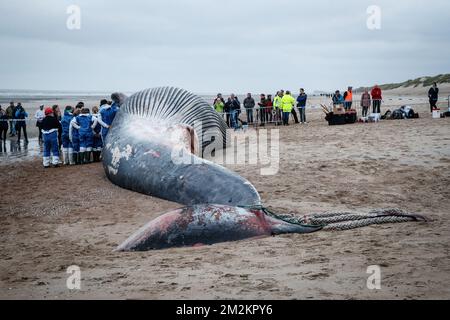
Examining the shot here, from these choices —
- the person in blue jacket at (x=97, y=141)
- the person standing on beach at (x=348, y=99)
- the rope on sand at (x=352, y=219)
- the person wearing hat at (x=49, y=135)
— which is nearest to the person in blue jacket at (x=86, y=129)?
the person in blue jacket at (x=97, y=141)

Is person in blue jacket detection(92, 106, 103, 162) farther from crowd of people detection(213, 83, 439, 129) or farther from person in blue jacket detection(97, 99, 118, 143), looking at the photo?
crowd of people detection(213, 83, 439, 129)

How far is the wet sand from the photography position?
15.1 ft

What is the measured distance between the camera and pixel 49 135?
1402 centimetres

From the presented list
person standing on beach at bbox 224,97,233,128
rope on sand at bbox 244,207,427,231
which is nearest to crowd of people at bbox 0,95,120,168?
rope on sand at bbox 244,207,427,231

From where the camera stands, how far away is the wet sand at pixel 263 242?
4.60 metres

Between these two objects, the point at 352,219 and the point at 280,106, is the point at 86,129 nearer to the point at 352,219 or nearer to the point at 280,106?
the point at 352,219

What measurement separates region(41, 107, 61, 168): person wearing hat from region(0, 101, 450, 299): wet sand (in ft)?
3.70

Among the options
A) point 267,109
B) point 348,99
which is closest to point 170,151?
point 267,109

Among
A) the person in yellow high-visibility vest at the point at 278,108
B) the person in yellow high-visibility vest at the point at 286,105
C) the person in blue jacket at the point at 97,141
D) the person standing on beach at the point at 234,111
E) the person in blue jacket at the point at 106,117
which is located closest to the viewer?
the person in blue jacket at the point at 106,117

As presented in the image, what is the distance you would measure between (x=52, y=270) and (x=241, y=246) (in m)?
2.16

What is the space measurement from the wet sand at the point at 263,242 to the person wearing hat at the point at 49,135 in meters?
1.13

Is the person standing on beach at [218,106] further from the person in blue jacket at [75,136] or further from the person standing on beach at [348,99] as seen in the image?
the person in blue jacket at [75,136]

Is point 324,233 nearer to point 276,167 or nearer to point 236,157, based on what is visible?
point 276,167

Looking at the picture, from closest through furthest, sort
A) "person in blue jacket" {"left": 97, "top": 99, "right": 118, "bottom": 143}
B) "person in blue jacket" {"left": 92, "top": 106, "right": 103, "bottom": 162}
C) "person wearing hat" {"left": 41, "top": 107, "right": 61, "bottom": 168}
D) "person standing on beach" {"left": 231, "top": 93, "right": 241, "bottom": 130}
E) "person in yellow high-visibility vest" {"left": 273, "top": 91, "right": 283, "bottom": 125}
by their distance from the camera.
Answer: "person wearing hat" {"left": 41, "top": 107, "right": 61, "bottom": 168}, "person in blue jacket" {"left": 97, "top": 99, "right": 118, "bottom": 143}, "person in blue jacket" {"left": 92, "top": 106, "right": 103, "bottom": 162}, "person standing on beach" {"left": 231, "top": 93, "right": 241, "bottom": 130}, "person in yellow high-visibility vest" {"left": 273, "top": 91, "right": 283, "bottom": 125}
